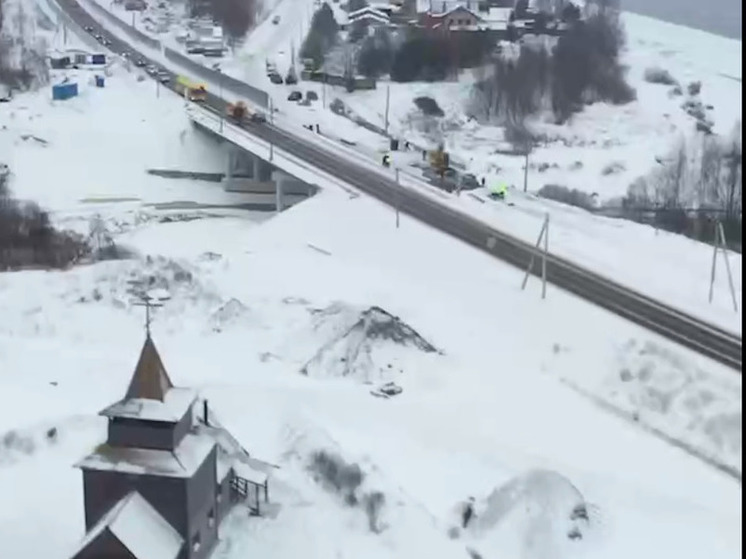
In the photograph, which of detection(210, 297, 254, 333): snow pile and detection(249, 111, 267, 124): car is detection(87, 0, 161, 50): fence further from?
detection(210, 297, 254, 333): snow pile

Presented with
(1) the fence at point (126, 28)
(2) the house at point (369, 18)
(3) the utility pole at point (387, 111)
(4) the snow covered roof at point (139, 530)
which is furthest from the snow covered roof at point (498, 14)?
Answer: (4) the snow covered roof at point (139, 530)

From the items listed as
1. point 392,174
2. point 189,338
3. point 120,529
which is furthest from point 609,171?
point 120,529

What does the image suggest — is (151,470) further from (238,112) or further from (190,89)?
(190,89)

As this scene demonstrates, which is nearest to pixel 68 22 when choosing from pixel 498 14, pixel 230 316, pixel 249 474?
pixel 498 14

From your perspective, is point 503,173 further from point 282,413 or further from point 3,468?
point 3,468

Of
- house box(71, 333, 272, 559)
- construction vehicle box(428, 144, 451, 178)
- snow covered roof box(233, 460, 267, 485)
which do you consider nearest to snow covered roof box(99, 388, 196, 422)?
house box(71, 333, 272, 559)

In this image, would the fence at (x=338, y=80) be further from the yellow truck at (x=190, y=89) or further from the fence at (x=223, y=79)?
the yellow truck at (x=190, y=89)
